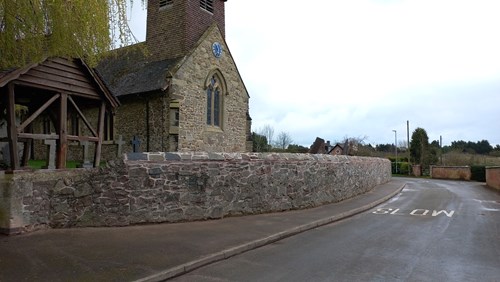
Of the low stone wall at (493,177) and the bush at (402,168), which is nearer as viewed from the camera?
the low stone wall at (493,177)

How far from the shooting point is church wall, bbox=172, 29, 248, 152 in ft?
65.0

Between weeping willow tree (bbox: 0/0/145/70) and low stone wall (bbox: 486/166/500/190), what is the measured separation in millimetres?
27696

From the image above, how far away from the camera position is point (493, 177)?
29281 mm

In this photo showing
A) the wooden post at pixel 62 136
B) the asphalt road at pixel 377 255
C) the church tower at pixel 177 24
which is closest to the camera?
the asphalt road at pixel 377 255

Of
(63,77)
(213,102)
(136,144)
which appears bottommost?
(136,144)

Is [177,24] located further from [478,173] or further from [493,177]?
[478,173]

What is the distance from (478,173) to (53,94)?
4114 cm

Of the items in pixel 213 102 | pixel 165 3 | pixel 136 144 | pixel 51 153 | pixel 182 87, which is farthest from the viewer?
pixel 165 3

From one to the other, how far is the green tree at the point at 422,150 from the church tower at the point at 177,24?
40.1 meters

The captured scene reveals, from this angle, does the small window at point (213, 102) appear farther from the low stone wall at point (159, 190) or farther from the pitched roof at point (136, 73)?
the low stone wall at point (159, 190)

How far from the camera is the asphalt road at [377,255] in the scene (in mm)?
6422

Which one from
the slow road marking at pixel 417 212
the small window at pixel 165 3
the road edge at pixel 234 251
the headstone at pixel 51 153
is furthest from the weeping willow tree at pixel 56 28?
the small window at pixel 165 3

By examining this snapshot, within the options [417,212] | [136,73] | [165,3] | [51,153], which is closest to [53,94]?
[51,153]

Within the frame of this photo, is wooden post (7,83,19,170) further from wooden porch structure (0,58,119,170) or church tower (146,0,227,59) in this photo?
church tower (146,0,227,59)
